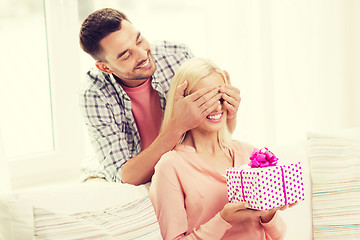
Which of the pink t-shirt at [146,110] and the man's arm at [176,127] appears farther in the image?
the pink t-shirt at [146,110]

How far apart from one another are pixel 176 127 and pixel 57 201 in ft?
1.52

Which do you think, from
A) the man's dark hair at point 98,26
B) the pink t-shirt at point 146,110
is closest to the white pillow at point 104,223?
the pink t-shirt at point 146,110

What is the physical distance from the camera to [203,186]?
68.5 inches

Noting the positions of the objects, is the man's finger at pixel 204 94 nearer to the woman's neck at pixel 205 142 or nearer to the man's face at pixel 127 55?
the woman's neck at pixel 205 142

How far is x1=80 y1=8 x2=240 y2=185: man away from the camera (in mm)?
1822

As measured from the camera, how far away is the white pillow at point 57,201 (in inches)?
62.7

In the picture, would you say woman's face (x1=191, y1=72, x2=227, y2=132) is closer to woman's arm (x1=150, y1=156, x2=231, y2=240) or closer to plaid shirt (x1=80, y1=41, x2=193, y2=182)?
woman's arm (x1=150, y1=156, x2=231, y2=240)

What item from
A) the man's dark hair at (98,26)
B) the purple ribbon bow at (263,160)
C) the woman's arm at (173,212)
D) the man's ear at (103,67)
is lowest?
the woman's arm at (173,212)

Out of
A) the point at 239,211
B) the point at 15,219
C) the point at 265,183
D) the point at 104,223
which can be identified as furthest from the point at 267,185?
the point at 15,219

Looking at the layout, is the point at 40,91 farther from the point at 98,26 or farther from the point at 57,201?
the point at 57,201

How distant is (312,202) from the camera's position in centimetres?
216

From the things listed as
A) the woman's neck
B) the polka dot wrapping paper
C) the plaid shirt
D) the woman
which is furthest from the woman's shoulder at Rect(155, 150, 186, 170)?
the plaid shirt

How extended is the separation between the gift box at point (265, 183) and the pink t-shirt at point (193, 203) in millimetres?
114

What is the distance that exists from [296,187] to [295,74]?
5.91 feet
